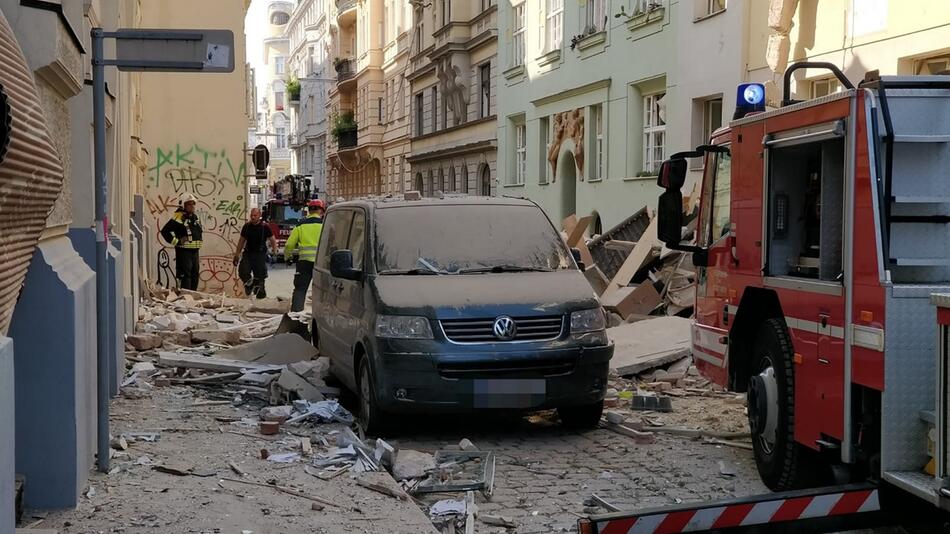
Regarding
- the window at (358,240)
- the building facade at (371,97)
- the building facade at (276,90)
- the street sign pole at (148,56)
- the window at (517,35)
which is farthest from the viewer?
the building facade at (276,90)

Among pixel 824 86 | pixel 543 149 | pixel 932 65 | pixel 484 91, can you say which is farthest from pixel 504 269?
pixel 484 91

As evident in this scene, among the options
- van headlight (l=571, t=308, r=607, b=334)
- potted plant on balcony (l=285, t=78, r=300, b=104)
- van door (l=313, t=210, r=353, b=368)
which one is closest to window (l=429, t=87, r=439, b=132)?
van door (l=313, t=210, r=353, b=368)

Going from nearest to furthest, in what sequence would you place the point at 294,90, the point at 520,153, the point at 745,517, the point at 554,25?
the point at 745,517 < the point at 554,25 < the point at 520,153 < the point at 294,90

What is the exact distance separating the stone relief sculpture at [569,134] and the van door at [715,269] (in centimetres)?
2056

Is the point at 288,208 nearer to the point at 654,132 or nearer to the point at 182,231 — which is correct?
the point at 654,132

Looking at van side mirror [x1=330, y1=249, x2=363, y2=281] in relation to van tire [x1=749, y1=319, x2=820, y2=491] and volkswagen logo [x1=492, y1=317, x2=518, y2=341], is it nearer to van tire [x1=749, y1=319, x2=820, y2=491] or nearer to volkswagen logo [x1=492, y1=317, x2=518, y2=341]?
volkswagen logo [x1=492, y1=317, x2=518, y2=341]

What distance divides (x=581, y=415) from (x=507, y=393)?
36.6 inches

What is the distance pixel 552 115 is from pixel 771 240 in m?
24.7

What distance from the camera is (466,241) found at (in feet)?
28.8

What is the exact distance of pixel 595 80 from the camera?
27156mm

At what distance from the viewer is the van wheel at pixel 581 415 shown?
8352 millimetres

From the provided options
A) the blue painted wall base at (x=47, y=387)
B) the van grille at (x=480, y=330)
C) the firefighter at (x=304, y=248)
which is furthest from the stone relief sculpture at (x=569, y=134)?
the blue painted wall base at (x=47, y=387)

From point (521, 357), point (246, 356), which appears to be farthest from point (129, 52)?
point (246, 356)

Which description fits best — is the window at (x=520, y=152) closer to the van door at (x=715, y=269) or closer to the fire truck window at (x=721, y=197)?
the van door at (x=715, y=269)
